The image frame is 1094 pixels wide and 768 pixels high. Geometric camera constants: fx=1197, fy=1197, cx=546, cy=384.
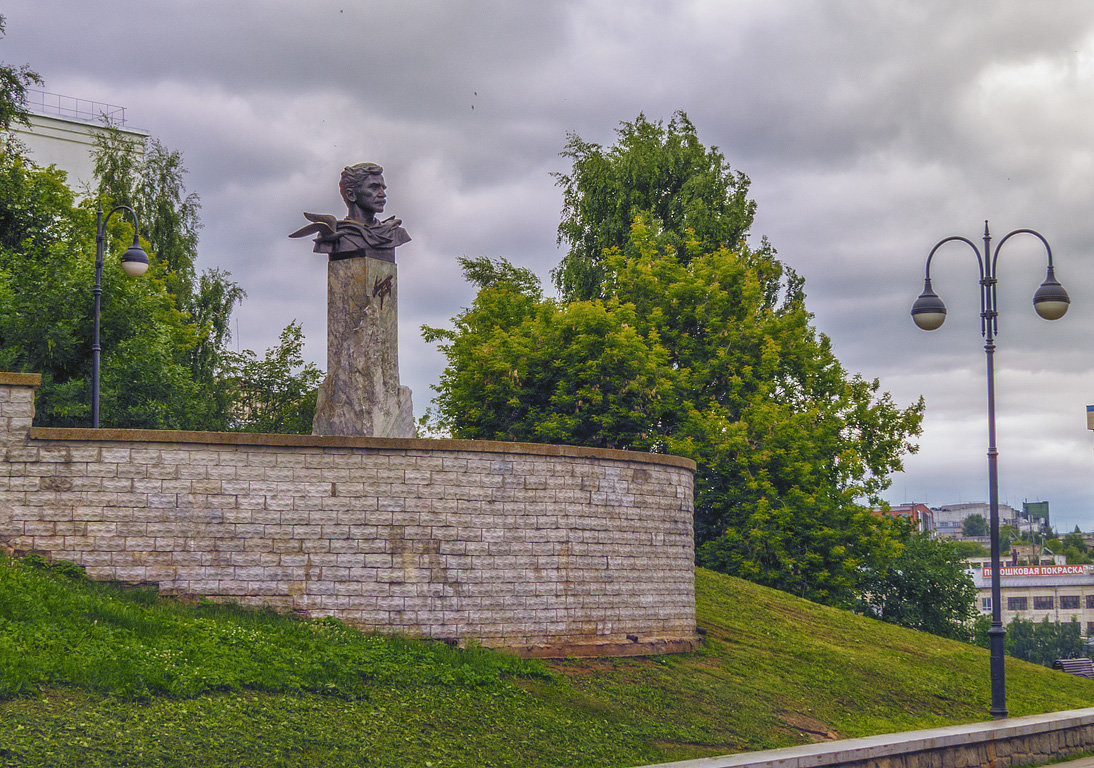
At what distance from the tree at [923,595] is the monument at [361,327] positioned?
31608mm

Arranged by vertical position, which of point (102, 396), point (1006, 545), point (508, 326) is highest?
point (508, 326)

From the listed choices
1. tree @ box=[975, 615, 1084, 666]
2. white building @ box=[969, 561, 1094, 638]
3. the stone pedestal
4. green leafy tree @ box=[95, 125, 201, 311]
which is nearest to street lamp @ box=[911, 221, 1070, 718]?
the stone pedestal

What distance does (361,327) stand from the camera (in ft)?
55.9

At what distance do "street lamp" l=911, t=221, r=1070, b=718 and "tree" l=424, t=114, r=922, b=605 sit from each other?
49.9ft

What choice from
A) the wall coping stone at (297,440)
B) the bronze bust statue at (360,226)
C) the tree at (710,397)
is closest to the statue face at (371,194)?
the bronze bust statue at (360,226)

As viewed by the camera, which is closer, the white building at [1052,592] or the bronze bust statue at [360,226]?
the bronze bust statue at [360,226]

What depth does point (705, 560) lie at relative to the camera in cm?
3459

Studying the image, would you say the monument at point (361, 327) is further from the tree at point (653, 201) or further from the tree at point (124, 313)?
the tree at point (653, 201)

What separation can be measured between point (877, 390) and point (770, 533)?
31.1 ft

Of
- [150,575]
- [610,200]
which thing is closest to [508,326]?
[610,200]

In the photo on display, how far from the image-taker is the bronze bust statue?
17.3m

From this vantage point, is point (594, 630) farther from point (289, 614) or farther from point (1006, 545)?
point (1006, 545)

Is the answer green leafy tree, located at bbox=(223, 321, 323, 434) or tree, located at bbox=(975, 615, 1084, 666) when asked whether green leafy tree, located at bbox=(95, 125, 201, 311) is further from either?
tree, located at bbox=(975, 615, 1084, 666)

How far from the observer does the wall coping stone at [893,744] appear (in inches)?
479
